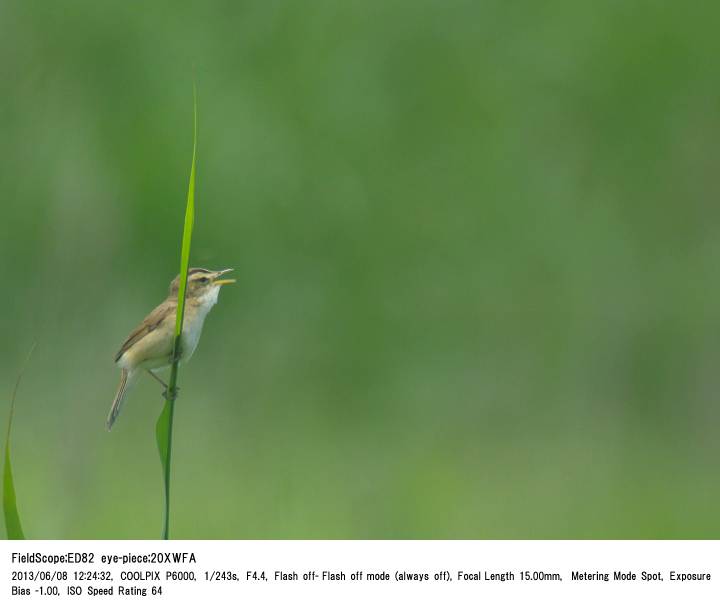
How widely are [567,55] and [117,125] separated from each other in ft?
9.44

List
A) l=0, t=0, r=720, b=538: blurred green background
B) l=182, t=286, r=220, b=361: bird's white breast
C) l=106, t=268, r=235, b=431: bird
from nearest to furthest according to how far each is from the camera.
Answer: l=182, t=286, r=220, b=361: bird's white breast, l=106, t=268, r=235, b=431: bird, l=0, t=0, r=720, b=538: blurred green background

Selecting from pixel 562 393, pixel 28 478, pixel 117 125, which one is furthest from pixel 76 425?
pixel 562 393

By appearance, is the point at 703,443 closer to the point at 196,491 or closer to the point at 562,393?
the point at 562,393

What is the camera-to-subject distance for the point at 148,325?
8.48ft

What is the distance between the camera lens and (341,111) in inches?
274

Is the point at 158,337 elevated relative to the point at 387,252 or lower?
lower

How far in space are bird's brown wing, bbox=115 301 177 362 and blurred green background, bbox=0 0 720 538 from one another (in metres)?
2.33

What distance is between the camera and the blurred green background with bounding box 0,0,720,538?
539 centimetres

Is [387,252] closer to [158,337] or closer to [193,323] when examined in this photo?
[158,337]

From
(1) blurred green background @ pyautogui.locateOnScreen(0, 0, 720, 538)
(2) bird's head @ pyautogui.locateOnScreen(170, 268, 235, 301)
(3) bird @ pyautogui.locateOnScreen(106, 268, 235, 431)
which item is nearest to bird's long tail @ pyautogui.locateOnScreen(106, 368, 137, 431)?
(3) bird @ pyautogui.locateOnScreen(106, 268, 235, 431)

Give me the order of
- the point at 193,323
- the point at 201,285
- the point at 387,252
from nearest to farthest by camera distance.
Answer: the point at 193,323 < the point at 201,285 < the point at 387,252

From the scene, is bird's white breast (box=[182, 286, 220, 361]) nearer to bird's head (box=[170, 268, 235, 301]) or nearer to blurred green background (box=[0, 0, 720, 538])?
bird's head (box=[170, 268, 235, 301])

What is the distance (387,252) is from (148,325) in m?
4.20

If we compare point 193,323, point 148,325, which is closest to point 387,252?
point 148,325
